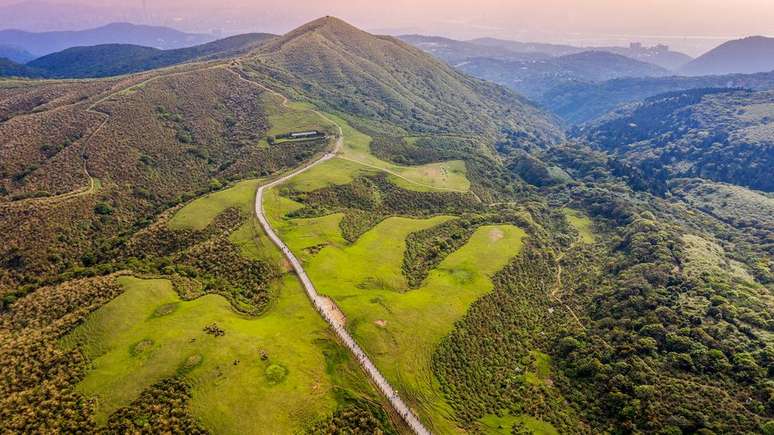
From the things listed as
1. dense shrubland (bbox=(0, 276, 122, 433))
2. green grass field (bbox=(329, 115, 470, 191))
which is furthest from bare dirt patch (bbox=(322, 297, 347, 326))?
green grass field (bbox=(329, 115, 470, 191))

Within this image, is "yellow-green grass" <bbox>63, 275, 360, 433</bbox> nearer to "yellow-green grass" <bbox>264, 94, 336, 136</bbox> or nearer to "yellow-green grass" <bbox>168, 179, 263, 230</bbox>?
"yellow-green grass" <bbox>168, 179, 263, 230</bbox>

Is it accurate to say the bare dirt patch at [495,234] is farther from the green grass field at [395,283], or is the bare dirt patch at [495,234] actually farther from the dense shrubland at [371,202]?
the dense shrubland at [371,202]

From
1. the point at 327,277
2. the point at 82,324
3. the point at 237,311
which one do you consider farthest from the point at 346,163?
the point at 82,324

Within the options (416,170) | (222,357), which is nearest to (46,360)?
(222,357)

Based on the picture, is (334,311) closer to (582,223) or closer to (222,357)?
(222,357)

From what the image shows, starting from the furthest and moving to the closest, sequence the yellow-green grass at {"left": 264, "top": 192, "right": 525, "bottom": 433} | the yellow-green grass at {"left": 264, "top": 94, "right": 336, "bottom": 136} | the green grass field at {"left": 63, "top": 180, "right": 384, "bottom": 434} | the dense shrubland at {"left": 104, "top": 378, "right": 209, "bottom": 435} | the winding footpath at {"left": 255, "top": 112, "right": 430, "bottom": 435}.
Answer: the yellow-green grass at {"left": 264, "top": 94, "right": 336, "bottom": 136}, the yellow-green grass at {"left": 264, "top": 192, "right": 525, "bottom": 433}, the winding footpath at {"left": 255, "top": 112, "right": 430, "bottom": 435}, the green grass field at {"left": 63, "top": 180, "right": 384, "bottom": 434}, the dense shrubland at {"left": 104, "top": 378, "right": 209, "bottom": 435}

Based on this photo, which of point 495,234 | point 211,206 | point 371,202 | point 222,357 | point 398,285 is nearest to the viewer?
point 222,357
